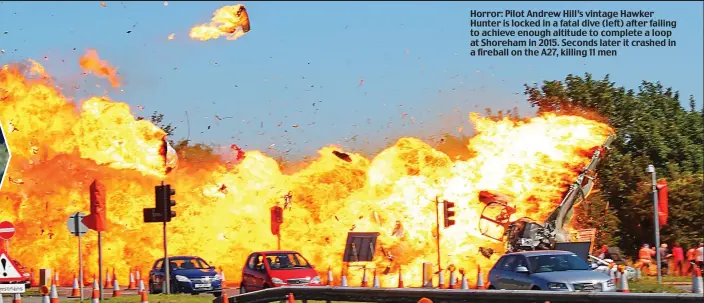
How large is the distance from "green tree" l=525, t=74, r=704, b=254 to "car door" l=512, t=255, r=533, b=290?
23.7 meters

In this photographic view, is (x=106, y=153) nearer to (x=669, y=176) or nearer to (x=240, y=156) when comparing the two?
(x=240, y=156)

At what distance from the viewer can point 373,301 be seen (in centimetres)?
1962

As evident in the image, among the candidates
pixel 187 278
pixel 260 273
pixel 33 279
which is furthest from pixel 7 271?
pixel 33 279

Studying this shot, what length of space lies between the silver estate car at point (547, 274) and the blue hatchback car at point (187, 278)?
12681 mm

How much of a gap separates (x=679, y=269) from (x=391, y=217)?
11.0 meters

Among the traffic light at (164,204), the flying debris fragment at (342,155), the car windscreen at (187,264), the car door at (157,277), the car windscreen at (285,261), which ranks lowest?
the car door at (157,277)

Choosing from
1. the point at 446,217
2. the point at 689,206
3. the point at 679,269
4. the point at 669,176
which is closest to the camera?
the point at 446,217

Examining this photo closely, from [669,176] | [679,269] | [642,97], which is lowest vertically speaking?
[679,269]

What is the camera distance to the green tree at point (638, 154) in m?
49.4

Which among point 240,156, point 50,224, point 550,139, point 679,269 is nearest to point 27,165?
point 50,224

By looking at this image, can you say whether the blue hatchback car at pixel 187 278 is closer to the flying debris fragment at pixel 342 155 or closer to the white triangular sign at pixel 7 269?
the flying debris fragment at pixel 342 155

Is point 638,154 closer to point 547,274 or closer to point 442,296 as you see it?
point 547,274

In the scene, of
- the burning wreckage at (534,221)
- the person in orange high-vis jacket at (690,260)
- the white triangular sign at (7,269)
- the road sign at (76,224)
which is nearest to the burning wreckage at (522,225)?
the burning wreckage at (534,221)

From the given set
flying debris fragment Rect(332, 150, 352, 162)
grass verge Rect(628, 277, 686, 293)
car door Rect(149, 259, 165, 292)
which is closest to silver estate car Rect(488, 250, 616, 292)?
grass verge Rect(628, 277, 686, 293)
